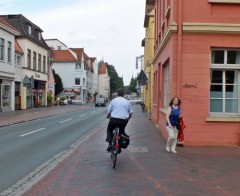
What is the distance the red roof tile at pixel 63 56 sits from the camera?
291ft

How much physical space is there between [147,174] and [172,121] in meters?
3.48

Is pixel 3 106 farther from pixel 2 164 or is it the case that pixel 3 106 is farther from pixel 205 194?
pixel 205 194

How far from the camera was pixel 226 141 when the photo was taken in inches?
497

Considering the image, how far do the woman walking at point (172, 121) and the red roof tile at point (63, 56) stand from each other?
78.2 meters

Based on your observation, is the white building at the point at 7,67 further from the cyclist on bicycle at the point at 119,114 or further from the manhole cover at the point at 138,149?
the cyclist on bicycle at the point at 119,114

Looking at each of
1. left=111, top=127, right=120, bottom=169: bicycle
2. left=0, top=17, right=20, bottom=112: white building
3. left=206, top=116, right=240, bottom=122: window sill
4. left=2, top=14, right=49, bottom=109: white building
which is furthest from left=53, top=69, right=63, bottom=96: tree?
left=111, top=127, right=120, bottom=169: bicycle

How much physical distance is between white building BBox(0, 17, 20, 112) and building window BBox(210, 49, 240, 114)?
2816 cm

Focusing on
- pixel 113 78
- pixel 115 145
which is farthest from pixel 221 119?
pixel 113 78

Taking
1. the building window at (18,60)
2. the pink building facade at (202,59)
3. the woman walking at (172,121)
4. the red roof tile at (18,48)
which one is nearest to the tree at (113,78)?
the red roof tile at (18,48)

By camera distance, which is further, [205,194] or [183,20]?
[183,20]

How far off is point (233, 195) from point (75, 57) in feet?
278

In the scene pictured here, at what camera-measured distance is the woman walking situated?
450 inches

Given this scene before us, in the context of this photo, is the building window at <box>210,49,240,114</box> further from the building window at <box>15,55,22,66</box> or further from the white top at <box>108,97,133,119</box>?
the building window at <box>15,55,22,66</box>

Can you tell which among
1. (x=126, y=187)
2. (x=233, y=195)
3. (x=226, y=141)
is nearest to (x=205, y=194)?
(x=233, y=195)
